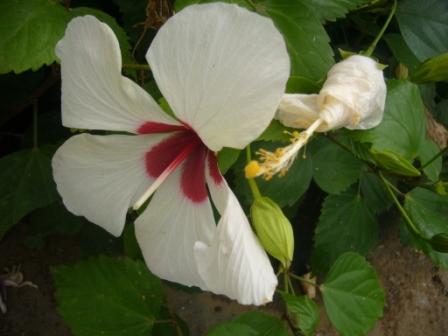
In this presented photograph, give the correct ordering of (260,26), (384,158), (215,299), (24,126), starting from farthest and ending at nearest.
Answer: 1. (215,299)
2. (24,126)
3. (384,158)
4. (260,26)

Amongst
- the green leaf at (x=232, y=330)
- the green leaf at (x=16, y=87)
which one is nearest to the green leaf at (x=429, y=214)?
the green leaf at (x=232, y=330)

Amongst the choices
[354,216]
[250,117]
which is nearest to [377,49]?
[354,216]

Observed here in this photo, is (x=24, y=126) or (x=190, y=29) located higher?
(x=190, y=29)

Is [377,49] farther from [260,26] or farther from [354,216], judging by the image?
[260,26]

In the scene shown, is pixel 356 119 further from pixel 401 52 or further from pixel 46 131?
pixel 46 131

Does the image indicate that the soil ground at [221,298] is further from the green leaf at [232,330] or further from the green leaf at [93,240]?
the green leaf at [232,330]

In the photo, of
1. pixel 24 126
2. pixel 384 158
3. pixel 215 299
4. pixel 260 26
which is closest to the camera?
pixel 260 26

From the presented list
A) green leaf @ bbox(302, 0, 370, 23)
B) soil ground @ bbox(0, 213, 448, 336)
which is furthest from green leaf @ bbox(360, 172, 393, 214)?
green leaf @ bbox(302, 0, 370, 23)
